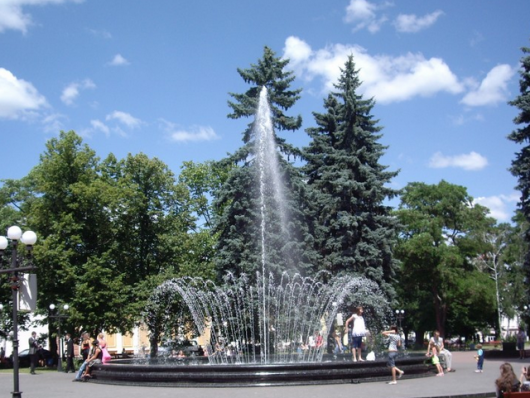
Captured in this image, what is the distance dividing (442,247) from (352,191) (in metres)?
16.9

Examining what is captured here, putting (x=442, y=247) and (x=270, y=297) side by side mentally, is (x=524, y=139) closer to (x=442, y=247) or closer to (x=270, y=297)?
(x=270, y=297)

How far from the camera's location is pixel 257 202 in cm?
2911

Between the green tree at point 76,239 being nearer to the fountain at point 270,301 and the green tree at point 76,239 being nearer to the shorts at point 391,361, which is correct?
the fountain at point 270,301

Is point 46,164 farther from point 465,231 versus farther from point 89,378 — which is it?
point 465,231

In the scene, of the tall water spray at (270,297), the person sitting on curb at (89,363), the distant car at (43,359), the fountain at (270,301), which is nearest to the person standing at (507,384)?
the person sitting on curb at (89,363)

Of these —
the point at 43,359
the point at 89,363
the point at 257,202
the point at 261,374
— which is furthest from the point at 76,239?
the point at 261,374

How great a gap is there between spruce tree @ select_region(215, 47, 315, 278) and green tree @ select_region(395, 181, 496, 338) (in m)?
16.7

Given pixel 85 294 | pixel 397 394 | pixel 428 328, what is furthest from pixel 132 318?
pixel 428 328

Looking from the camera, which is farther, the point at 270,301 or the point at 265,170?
the point at 265,170

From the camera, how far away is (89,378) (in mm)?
18578

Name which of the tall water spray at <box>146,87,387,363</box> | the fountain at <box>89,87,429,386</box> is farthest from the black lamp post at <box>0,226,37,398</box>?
the tall water spray at <box>146,87,387,363</box>

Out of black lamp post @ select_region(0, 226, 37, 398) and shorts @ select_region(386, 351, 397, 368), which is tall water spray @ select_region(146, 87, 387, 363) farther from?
black lamp post @ select_region(0, 226, 37, 398)

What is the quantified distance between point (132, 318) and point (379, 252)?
1372cm

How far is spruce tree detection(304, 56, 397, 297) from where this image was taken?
3108 centimetres
